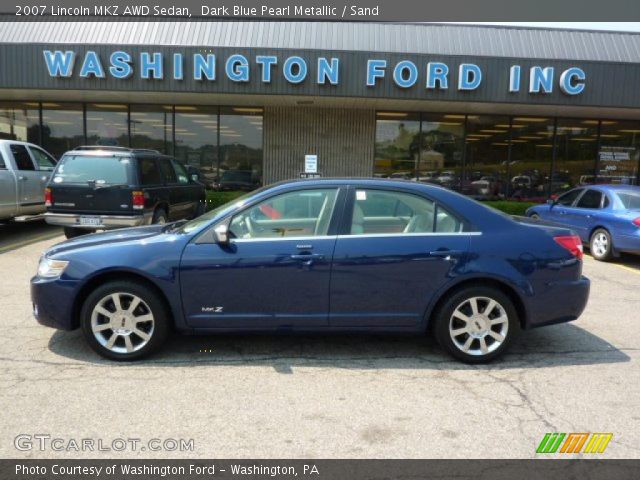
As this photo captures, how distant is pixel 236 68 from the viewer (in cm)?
1256

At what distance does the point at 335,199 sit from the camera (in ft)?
14.6

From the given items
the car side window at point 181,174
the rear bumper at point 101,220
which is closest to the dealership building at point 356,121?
the car side window at point 181,174

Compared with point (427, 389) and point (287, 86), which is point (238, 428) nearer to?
point (427, 389)

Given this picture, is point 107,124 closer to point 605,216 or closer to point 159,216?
point 159,216

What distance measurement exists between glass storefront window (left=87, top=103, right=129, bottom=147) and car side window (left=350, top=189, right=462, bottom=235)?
525 inches

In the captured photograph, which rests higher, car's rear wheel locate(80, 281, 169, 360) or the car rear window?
the car rear window

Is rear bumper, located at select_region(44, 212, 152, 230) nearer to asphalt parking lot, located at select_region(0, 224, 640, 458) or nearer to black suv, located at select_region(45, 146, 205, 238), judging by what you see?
black suv, located at select_region(45, 146, 205, 238)

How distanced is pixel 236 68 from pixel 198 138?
3.96 metres

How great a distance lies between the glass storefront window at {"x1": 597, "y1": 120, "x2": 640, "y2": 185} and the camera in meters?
16.6

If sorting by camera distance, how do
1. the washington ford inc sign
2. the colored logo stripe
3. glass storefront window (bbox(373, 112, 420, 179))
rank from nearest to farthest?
the colored logo stripe < the washington ford inc sign < glass storefront window (bbox(373, 112, 420, 179))

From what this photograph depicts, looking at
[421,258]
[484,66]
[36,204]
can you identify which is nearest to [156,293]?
[421,258]

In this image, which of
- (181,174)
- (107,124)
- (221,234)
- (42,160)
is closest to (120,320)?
(221,234)

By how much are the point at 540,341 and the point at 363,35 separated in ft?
41.8

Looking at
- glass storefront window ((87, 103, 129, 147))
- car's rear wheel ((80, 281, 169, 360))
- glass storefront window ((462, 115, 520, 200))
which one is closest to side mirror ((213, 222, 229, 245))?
car's rear wheel ((80, 281, 169, 360))
